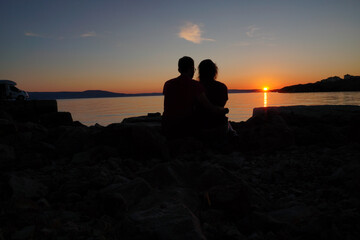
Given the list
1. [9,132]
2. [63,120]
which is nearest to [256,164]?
[9,132]

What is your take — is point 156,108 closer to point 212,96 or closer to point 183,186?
point 212,96

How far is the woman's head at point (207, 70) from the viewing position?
5.74 metres

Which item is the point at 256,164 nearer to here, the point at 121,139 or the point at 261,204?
the point at 261,204

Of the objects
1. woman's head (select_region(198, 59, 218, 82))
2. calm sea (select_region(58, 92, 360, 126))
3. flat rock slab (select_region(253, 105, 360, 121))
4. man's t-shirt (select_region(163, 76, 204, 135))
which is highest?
woman's head (select_region(198, 59, 218, 82))

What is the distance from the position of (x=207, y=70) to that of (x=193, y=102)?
2.92 ft

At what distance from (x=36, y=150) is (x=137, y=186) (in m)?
3.83

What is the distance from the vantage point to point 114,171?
4.42 meters

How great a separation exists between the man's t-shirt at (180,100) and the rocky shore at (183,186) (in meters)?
0.42

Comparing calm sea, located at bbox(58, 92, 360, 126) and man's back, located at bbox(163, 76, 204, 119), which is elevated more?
man's back, located at bbox(163, 76, 204, 119)

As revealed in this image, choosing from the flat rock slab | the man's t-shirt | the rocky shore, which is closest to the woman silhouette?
the man's t-shirt

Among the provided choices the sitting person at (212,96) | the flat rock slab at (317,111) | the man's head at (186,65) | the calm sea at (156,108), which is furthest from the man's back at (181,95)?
the calm sea at (156,108)

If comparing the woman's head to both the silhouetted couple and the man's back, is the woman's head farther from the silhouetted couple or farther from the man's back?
the man's back

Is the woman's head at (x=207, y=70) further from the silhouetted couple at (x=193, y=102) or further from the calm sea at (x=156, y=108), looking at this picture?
the calm sea at (x=156, y=108)

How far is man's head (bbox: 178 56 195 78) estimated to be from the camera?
5230 millimetres
